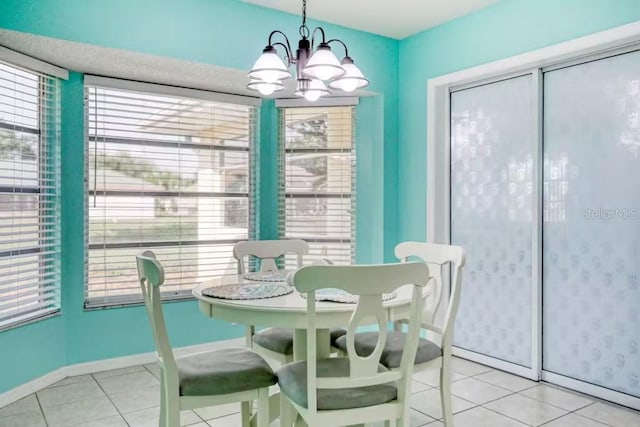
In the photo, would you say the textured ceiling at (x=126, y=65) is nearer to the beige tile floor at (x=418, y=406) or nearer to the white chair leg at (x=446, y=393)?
the beige tile floor at (x=418, y=406)

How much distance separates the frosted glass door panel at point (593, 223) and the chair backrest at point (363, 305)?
66.2 inches

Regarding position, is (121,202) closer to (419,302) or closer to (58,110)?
(58,110)

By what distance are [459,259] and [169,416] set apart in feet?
4.96

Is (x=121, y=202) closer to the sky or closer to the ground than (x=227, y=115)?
closer to the ground

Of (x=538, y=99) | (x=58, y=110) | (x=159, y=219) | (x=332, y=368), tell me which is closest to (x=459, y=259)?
(x=332, y=368)

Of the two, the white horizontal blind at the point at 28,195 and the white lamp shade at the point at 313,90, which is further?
the white horizontal blind at the point at 28,195

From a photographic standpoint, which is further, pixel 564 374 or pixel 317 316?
pixel 564 374

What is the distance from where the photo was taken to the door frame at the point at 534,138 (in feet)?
9.42

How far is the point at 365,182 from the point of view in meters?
4.10

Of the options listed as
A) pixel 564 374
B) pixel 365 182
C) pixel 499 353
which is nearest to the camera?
pixel 564 374

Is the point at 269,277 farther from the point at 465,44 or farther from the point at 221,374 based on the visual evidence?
the point at 465,44

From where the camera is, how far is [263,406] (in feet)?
6.73

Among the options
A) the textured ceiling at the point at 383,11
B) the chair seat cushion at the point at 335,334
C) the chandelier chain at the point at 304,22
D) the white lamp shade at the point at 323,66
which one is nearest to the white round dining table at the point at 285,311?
the chair seat cushion at the point at 335,334

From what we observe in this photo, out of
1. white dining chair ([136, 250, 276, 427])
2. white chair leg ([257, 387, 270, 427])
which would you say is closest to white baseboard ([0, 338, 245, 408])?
white dining chair ([136, 250, 276, 427])
